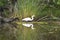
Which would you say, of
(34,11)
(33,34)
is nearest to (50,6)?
(34,11)

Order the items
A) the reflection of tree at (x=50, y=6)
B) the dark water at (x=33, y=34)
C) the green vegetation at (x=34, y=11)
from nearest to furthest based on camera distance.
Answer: the dark water at (x=33, y=34)
the green vegetation at (x=34, y=11)
the reflection of tree at (x=50, y=6)

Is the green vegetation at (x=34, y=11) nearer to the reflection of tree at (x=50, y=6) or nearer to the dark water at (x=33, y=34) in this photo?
the reflection of tree at (x=50, y=6)

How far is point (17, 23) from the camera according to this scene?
6.42 m

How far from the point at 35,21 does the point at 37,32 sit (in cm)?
160

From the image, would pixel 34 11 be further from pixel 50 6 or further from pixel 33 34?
pixel 33 34

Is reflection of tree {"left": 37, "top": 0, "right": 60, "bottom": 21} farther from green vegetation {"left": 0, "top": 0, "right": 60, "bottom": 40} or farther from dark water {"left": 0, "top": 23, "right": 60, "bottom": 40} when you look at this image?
dark water {"left": 0, "top": 23, "right": 60, "bottom": 40}

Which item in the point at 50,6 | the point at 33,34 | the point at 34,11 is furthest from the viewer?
the point at 50,6

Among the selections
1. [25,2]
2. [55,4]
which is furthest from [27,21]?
[55,4]

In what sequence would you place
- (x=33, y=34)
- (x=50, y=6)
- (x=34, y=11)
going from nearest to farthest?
(x=33, y=34) < (x=34, y=11) < (x=50, y=6)

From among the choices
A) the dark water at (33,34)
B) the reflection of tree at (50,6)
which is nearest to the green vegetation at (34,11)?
the reflection of tree at (50,6)

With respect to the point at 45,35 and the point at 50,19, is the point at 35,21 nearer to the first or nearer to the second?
the point at 50,19

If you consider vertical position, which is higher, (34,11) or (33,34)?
(34,11)

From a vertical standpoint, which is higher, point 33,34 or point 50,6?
point 50,6

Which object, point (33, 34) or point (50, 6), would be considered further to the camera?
point (50, 6)
